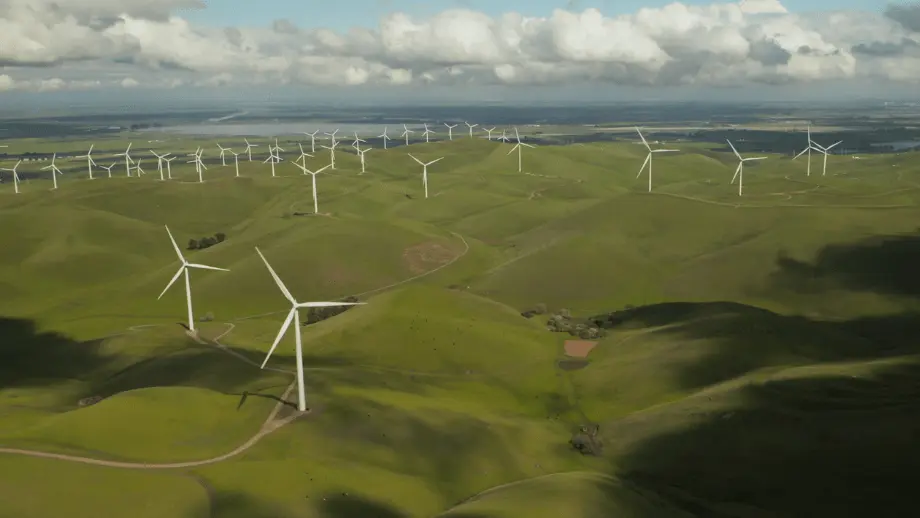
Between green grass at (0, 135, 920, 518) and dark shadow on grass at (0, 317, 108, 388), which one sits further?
dark shadow on grass at (0, 317, 108, 388)

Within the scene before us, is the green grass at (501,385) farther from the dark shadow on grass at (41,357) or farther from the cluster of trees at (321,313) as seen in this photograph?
the cluster of trees at (321,313)

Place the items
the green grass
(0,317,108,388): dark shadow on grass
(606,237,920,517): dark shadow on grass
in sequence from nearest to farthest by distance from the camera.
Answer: (606,237,920,517): dark shadow on grass, the green grass, (0,317,108,388): dark shadow on grass

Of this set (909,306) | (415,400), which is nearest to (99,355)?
(415,400)

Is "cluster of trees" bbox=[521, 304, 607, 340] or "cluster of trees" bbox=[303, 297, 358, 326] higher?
"cluster of trees" bbox=[303, 297, 358, 326]

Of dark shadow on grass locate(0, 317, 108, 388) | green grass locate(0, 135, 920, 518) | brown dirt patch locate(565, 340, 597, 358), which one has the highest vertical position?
green grass locate(0, 135, 920, 518)

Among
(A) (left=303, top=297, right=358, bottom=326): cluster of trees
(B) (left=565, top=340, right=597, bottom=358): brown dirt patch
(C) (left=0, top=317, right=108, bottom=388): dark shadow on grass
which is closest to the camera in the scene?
(C) (left=0, top=317, right=108, bottom=388): dark shadow on grass

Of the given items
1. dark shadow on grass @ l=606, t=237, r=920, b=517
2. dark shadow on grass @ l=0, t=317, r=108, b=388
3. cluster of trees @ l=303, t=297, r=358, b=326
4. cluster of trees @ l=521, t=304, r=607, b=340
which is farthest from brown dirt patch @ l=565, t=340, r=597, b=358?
dark shadow on grass @ l=0, t=317, r=108, b=388

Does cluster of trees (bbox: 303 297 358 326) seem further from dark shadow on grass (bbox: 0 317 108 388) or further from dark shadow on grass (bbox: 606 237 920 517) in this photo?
dark shadow on grass (bbox: 606 237 920 517)
